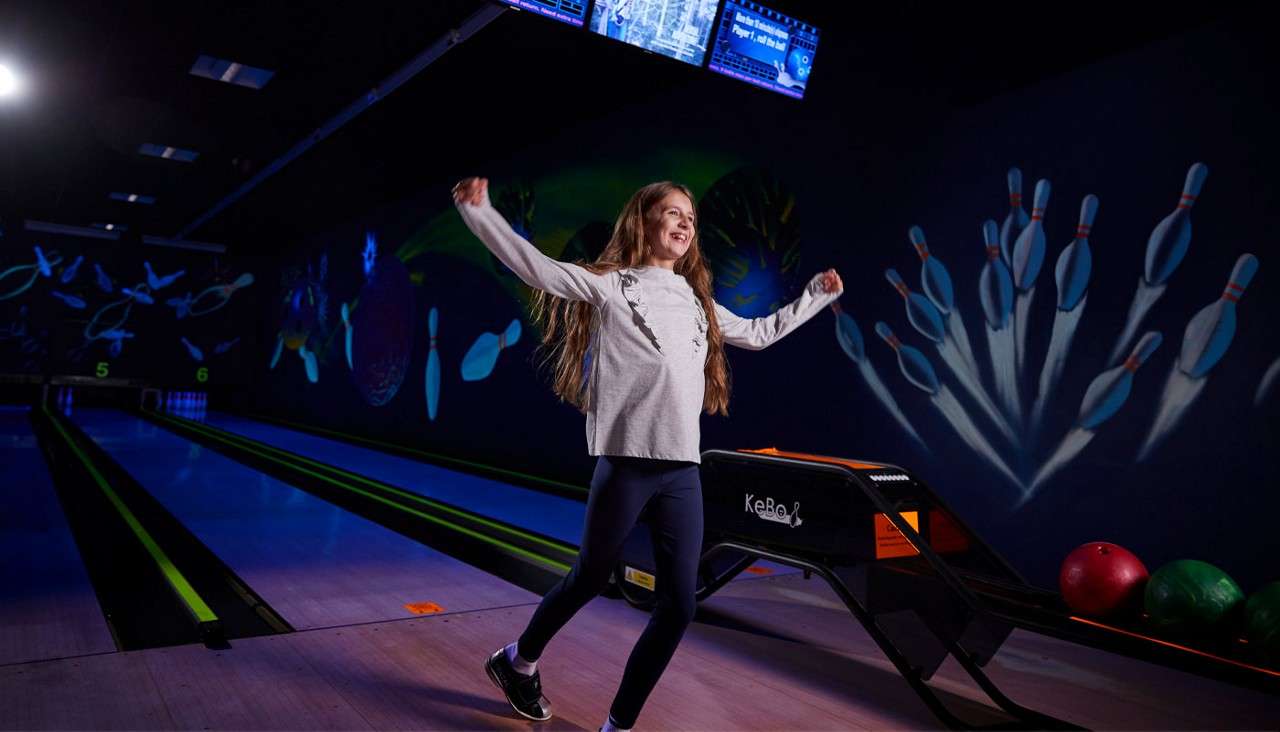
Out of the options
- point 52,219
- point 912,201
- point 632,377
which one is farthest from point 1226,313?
point 52,219

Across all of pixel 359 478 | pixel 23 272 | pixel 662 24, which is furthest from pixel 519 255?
pixel 23 272

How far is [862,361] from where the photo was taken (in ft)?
15.4

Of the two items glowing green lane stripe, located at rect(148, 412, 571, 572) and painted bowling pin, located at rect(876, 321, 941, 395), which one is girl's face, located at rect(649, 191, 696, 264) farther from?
painted bowling pin, located at rect(876, 321, 941, 395)

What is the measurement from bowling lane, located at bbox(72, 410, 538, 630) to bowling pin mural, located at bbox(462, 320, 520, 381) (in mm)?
2129

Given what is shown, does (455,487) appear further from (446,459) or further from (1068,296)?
(1068,296)

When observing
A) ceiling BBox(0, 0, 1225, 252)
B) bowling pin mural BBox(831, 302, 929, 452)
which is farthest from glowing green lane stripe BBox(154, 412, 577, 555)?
ceiling BBox(0, 0, 1225, 252)

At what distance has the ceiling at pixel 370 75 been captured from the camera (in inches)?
165

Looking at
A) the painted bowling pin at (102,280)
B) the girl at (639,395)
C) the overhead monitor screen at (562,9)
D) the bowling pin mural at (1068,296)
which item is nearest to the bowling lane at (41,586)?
the girl at (639,395)

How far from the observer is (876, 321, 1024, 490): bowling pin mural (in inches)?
160

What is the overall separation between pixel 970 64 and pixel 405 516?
4090 millimetres

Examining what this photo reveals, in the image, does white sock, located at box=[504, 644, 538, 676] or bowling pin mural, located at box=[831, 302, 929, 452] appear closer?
white sock, located at box=[504, 644, 538, 676]

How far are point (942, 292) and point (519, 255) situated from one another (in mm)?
3062

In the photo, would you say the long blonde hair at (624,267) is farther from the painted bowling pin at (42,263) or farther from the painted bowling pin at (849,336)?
the painted bowling pin at (42,263)

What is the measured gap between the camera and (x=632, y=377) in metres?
1.88
